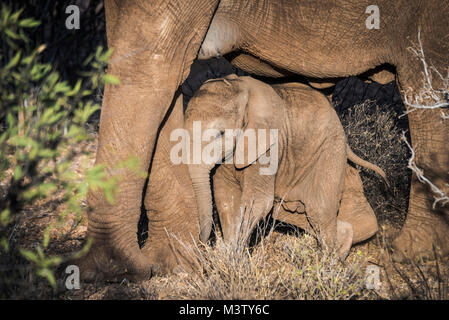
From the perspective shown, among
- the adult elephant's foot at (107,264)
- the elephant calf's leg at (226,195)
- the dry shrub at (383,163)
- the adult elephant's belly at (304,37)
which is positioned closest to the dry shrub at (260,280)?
the adult elephant's foot at (107,264)

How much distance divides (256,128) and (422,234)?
151 centimetres

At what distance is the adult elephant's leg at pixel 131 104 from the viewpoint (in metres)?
2.98

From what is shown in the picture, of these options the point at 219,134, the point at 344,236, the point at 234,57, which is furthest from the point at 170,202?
the point at 344,236

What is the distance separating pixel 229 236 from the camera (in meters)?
3.44

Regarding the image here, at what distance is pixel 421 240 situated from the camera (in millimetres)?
3988

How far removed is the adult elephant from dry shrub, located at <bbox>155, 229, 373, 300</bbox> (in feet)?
1.17

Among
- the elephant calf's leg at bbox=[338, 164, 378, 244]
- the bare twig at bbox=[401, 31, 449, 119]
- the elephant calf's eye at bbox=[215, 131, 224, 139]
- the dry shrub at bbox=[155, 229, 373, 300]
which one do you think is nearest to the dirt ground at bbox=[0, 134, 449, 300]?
the dry shrub at bbox=[155, 229, 373, 300]

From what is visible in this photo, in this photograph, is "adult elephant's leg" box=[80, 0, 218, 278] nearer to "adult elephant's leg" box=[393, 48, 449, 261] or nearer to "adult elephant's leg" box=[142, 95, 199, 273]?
"adult elephant's leg" box=[142, 95, 199, 273]

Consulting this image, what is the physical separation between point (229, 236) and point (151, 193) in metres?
0.57

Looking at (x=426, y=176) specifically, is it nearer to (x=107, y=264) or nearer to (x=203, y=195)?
(x=203, y=195)

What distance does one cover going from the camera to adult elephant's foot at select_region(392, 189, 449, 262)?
3.93 m

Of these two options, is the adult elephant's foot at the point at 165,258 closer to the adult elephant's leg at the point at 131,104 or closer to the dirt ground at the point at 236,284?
the dirt ground at the point at 236,284

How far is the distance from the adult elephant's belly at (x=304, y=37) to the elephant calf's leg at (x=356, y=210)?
83 centimetres

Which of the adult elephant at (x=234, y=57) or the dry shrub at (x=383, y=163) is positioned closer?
the adult elephant at (x=234, y=57)
